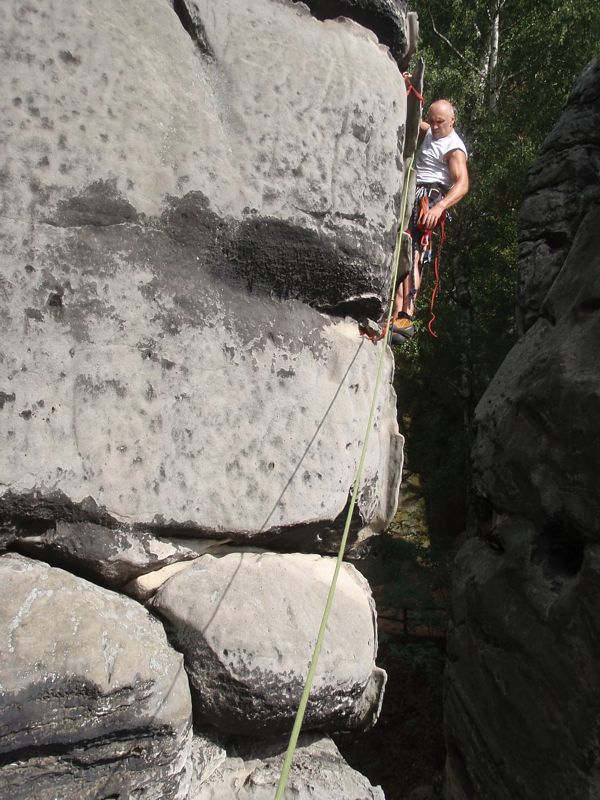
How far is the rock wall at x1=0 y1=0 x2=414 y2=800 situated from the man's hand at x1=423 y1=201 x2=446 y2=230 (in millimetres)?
1386

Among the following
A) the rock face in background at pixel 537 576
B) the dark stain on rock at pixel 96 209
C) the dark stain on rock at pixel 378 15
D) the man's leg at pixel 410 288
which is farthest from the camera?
the man's leg at pixel 410 288

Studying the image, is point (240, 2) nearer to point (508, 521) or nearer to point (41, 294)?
point (41, 294)

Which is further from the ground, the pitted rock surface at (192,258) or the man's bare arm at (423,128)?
the man's bare arm at (423,128)

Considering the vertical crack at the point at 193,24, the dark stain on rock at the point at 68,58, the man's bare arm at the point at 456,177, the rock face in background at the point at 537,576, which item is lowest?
the rock face in background at the point at 537,576

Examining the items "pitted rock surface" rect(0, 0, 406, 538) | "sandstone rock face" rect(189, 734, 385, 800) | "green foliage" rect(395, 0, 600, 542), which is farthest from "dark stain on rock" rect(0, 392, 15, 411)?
"green foliage" rect(395, 0, 600, 542)

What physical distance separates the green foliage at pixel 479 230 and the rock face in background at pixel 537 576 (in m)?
4.56

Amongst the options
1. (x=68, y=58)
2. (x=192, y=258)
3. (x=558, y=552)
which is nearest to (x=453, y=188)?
(x=558, y=552)

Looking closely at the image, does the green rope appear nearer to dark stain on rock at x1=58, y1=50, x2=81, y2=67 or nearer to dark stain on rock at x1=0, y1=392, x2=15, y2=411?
dark stain on rock at x1=0, y1=392, x2=15, y2=411

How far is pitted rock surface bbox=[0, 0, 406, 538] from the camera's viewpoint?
1.65 meters

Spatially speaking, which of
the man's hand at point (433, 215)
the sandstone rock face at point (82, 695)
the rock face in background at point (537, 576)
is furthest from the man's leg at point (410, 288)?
the sandstone rock face at point (82, 695)

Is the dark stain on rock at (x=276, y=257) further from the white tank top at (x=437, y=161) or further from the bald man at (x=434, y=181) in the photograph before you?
the white tank top at (x=437, y=161)

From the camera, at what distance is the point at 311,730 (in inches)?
77.6

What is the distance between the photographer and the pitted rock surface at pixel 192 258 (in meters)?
1.65

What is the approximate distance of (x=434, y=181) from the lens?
12.1 feet
